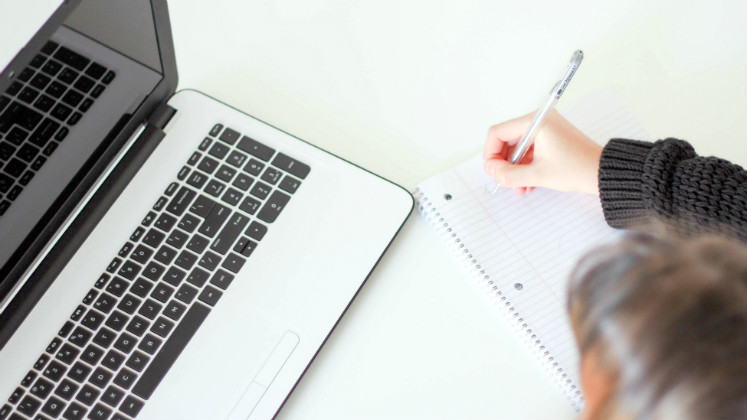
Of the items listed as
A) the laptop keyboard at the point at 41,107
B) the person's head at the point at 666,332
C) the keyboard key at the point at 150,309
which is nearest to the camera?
the person's head at the point at 666,332

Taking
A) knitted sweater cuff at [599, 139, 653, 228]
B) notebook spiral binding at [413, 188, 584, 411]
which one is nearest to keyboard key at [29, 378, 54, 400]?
notebook spiral binding at [413, 188, 584, 411]

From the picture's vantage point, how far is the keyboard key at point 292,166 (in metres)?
0.65

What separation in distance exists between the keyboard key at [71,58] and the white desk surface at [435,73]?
20 centimetres

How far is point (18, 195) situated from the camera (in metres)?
→ 0.55

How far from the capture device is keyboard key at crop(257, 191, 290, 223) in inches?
24.9

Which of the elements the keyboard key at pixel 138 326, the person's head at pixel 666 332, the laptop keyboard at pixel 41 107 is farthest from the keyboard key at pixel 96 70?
the person's head at pixel 666 332

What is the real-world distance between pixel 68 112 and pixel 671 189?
0.57m

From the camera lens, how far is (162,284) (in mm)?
596

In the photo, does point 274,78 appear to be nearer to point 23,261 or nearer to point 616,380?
point 23,261

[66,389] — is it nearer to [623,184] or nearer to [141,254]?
[141,254]

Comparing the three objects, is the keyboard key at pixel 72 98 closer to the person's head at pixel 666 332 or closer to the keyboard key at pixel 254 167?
the keyboard key at pixel 254 167

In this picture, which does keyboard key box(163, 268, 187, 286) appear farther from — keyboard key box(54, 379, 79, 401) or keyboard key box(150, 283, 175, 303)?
keyboard key box(54, 379, 79, 401)

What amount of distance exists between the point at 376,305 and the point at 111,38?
0.34 meters

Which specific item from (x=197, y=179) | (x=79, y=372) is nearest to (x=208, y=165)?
(x=197, y=179)
